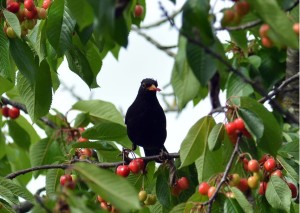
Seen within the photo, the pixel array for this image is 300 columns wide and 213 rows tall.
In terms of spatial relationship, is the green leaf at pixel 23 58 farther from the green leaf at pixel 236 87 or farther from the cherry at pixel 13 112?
the cherry at pixel 13 112

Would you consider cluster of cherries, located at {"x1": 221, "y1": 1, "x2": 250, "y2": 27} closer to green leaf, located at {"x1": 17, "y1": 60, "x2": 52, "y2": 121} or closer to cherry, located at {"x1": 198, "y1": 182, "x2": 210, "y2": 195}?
cherry, located at {"x1": 198, "y1": 182, "x2": 210, "y2": 195}

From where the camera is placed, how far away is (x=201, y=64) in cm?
273

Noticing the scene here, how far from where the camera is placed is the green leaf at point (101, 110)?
557cm

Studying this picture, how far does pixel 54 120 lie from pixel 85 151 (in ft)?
4.13

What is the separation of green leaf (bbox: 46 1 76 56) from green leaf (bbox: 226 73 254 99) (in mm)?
887

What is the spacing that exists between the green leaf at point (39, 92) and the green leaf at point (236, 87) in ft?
2.97

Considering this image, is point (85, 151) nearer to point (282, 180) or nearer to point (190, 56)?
point (282, 180)

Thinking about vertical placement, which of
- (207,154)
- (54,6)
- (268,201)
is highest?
(54,6)

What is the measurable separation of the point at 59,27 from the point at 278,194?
124cm

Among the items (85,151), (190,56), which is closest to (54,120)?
(85,151)

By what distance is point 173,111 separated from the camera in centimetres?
743

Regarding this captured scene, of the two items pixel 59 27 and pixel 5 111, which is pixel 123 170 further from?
pixel 5 111

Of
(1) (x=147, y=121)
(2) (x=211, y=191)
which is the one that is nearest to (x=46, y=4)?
(2) (x=211, y=191)

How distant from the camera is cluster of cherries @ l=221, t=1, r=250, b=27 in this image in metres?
2.72
